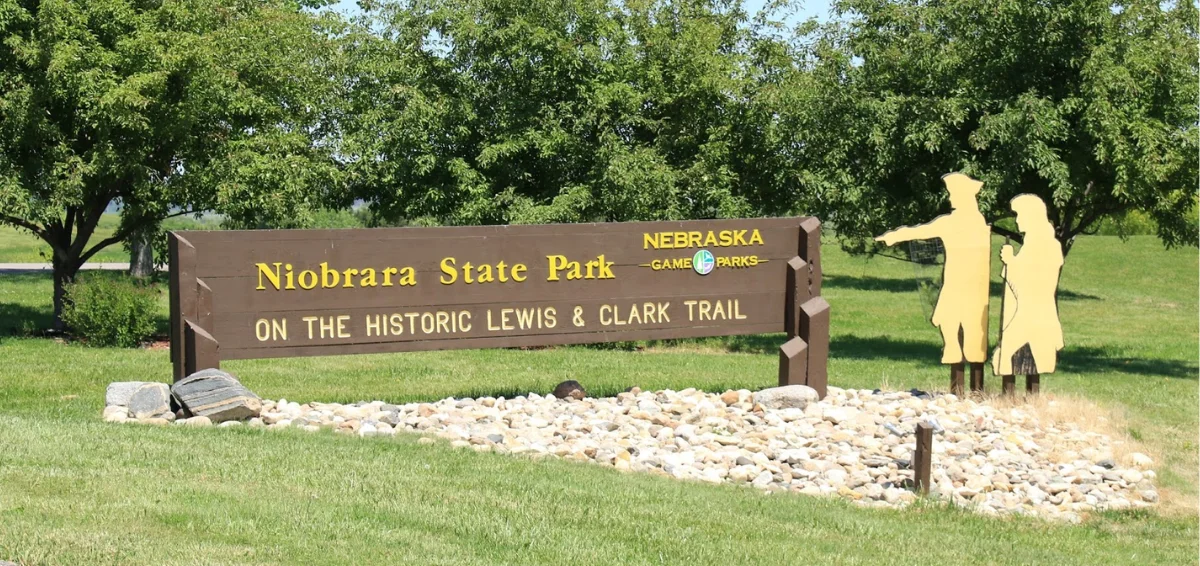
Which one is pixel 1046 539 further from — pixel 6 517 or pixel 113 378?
pixel 113 378

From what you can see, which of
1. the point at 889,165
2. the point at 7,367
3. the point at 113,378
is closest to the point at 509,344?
the point at 113,378

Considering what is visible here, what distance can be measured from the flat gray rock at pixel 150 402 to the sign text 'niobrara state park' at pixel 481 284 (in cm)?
Answer: 55

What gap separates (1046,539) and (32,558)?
18.0 ft

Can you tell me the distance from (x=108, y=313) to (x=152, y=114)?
114 inches

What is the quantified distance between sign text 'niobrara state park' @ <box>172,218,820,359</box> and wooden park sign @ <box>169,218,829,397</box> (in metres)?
0.01

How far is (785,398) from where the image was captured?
1123 centimetres

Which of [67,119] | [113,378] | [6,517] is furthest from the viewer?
[67,119]

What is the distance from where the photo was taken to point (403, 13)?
19547mm

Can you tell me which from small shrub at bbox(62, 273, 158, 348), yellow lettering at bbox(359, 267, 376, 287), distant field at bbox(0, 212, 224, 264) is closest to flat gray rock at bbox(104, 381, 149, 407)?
yellow lettering at bbox(359, 267, 376, 287)

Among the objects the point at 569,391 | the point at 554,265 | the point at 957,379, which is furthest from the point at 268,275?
the point at 957,379

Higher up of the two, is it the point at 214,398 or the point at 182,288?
the point at 182,288

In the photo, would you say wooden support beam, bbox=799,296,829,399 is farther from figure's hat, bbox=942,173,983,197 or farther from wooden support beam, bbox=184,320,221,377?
wooden support beam, bbox=184,320,221,377

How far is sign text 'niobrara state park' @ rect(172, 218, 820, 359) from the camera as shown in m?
10.3

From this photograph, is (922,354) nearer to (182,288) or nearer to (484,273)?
(484,273)
